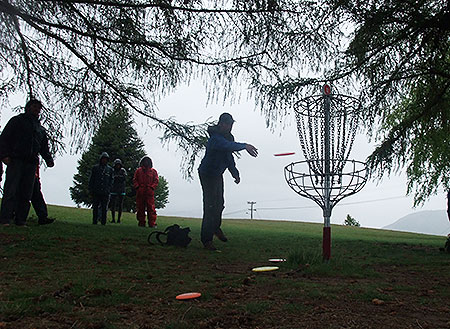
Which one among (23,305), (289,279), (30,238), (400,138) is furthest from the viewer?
(400,138)

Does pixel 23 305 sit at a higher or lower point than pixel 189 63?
lower

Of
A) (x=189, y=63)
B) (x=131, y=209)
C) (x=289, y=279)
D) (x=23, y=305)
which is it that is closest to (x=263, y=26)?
(x=189, y=63)

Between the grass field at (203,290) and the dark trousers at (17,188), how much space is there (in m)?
0.91

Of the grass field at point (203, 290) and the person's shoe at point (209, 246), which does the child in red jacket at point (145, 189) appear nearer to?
the person's shoe at point (209, 246)

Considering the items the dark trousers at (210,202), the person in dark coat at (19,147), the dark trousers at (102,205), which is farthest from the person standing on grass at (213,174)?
the dark trousers at (102,205)

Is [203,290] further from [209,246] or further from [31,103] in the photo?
[31,103]

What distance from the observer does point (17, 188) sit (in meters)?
6.14

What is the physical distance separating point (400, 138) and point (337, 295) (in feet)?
14.4

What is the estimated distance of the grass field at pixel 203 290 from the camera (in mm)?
2293

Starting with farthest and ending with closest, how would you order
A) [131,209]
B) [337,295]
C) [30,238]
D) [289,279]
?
[131,209] → [30,238] → [289,279] → [337,295]

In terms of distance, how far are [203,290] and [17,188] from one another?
14.1 ft

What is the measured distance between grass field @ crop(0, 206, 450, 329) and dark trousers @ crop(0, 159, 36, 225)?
0.91m

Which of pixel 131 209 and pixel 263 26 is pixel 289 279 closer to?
pixel 263 26

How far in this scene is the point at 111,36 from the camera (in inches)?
198
